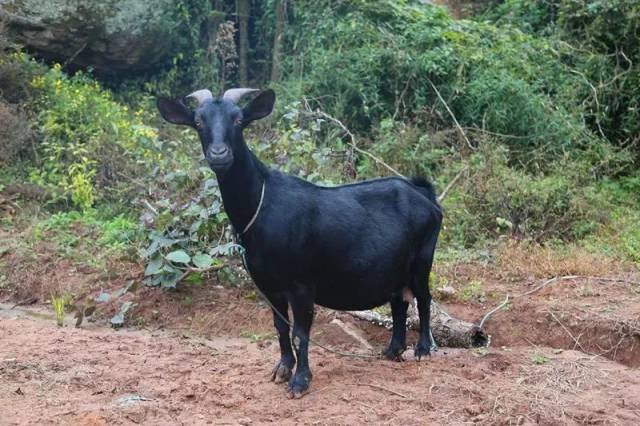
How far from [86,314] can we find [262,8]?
28.8ft

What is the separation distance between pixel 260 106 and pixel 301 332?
1.61m

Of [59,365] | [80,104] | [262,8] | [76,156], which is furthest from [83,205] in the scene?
[262,8]

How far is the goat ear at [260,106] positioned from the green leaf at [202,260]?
2170 millimetres

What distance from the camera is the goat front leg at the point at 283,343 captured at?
587cm

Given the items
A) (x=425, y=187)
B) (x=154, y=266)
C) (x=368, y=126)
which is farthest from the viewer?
(x=368, y=126)

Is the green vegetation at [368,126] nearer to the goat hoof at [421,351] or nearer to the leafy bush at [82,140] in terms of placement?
the leafy bush at [82,140]

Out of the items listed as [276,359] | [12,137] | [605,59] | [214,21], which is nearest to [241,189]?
[276,359]

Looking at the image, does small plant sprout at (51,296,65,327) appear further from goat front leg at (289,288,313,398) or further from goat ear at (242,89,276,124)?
goat ear at (242,89,276,124)

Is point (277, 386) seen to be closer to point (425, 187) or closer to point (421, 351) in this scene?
point (421, 351)

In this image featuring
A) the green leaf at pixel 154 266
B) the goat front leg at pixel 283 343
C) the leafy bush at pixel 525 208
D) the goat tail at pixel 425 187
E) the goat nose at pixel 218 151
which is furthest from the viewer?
the leafy bush at pixel 525 208

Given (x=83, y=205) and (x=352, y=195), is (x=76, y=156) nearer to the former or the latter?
(x=83, y=205)

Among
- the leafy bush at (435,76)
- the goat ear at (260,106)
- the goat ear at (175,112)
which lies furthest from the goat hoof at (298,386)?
the leafy bush at (435,76)

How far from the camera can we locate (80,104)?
12109mm

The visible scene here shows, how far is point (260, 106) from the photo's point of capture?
5672mm
